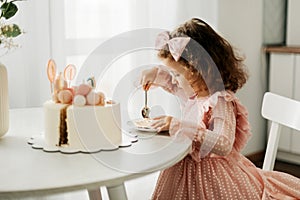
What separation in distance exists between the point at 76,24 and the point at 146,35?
0.48m

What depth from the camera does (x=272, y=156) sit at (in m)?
1.63

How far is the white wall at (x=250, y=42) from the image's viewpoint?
3176mm

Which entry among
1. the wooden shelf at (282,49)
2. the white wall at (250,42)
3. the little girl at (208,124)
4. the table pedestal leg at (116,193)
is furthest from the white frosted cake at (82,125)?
the wooden shelf at (282,49)

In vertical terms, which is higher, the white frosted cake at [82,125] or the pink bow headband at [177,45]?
the pink bow headband at [177,45]

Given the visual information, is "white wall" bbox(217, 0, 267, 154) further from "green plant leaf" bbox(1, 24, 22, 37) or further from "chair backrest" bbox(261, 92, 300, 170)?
"green plant leaf" bbox(1, 24, 22, 37)

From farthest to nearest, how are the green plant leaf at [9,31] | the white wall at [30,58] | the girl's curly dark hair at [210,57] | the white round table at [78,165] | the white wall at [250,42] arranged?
the white wall at [250,42] → the white wall at [30,58] → the girl's curly dark hair at [210,57] → the green plant leaf at [9,31] → the white round table at [78,165]

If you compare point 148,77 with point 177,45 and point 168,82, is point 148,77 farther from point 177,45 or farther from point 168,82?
point 177,45

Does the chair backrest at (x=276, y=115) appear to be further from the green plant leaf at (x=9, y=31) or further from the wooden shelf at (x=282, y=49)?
the wooden shelf at (x=282, y=49)

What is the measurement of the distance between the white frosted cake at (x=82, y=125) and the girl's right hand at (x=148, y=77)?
0.38 meters

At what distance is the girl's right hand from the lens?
1.56m

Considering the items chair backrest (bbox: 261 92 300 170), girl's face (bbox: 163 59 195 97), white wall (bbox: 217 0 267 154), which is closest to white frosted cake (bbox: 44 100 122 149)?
girl's face (bbox: 163 59 195 97)

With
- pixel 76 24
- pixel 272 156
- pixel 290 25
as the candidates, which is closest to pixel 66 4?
pixel 76 24

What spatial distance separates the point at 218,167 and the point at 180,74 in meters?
0.30

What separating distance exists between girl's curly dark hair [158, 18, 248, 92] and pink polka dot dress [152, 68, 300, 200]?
0.06 m
